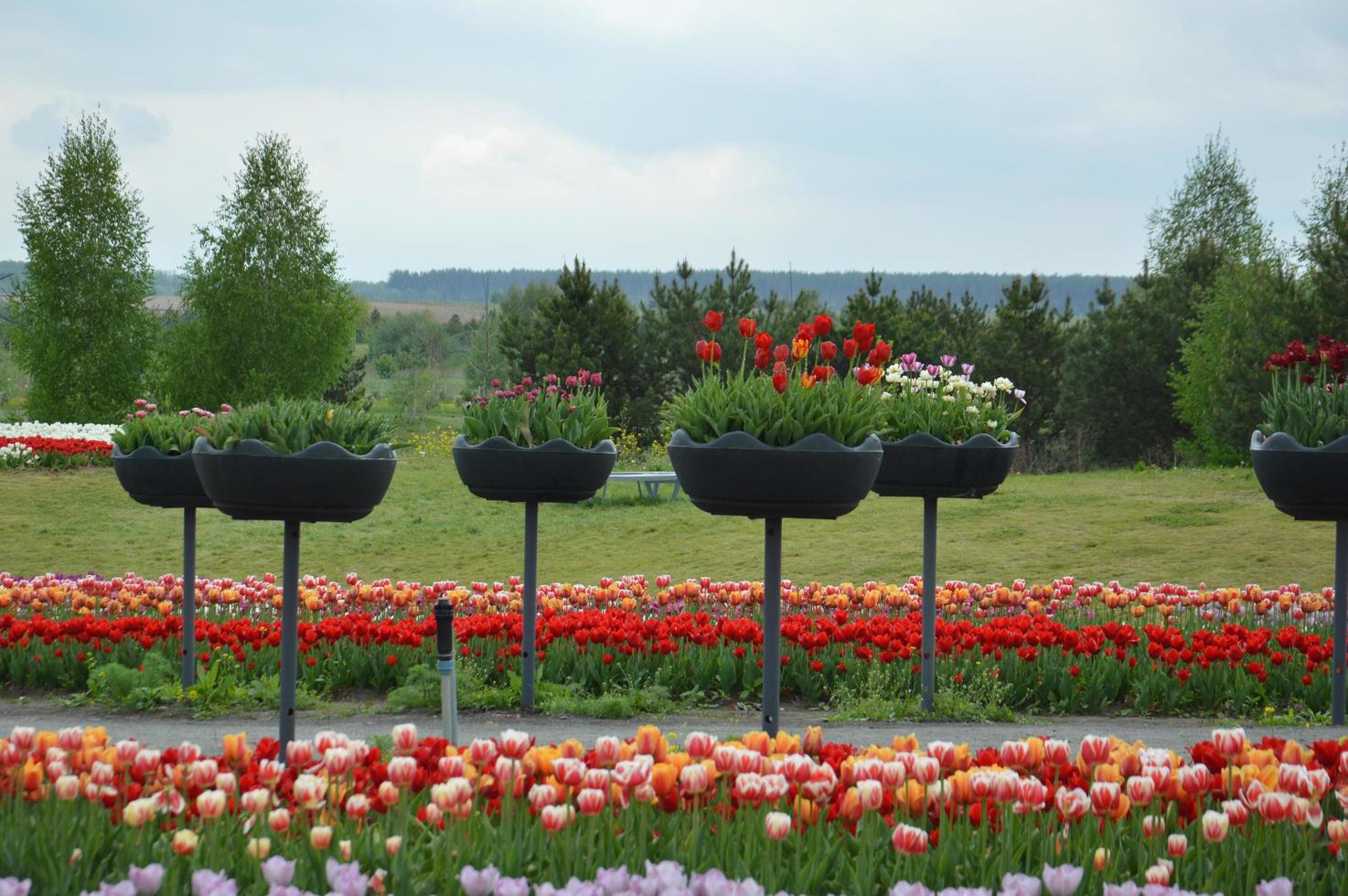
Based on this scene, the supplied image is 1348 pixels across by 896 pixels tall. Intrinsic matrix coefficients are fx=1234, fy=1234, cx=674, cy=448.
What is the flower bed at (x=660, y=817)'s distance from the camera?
8.56 ft

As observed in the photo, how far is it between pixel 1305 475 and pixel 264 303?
31653mm

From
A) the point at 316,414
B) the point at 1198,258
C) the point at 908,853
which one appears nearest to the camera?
the point at 908,853

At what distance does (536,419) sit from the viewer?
6309mm

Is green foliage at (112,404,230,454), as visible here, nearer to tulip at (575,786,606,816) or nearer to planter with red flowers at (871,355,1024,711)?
planter with red flowers at (871,355,1024,711)

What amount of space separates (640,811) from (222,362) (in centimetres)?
3316

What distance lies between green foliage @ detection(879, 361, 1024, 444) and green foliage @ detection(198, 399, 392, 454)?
8.02 ft

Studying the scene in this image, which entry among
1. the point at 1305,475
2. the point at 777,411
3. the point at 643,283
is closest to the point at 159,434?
the point at 777,411

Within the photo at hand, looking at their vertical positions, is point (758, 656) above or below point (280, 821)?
below

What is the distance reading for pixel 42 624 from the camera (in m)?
7.18

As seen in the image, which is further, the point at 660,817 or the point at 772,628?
the point at 772,628

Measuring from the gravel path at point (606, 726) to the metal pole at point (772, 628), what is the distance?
2.61 feet

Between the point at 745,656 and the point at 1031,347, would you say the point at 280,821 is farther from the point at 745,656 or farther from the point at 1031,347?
the point at 1031,347

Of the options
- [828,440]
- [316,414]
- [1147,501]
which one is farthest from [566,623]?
[1147,501]

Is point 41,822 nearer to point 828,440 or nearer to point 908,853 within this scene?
point 908,853
